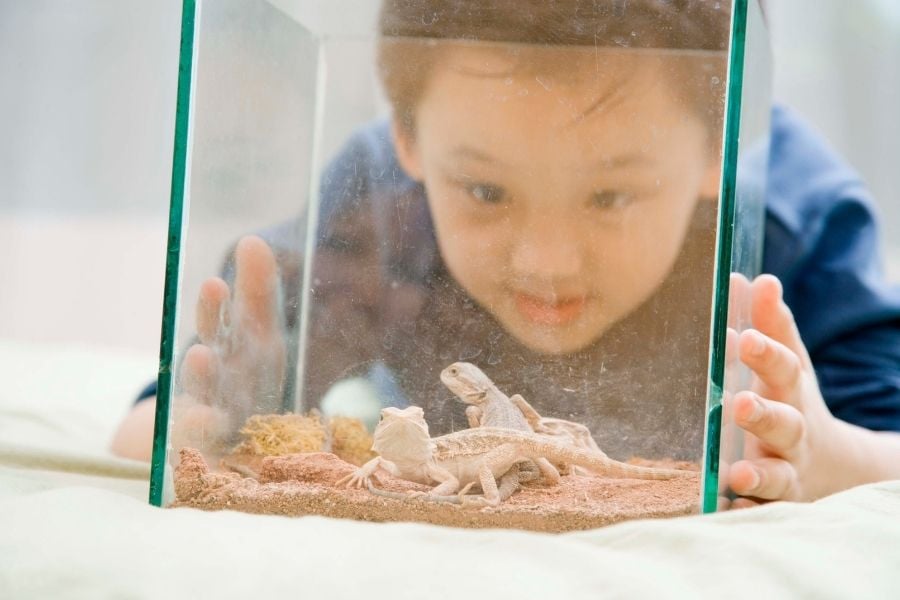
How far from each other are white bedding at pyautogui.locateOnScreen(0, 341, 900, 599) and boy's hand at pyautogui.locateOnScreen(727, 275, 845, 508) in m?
0.14

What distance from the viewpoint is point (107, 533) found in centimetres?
72

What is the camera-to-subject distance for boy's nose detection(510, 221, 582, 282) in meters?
0.85

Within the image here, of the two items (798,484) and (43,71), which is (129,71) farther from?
(798,484)

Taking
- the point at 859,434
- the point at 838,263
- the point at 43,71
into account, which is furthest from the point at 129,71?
the point at 859,434

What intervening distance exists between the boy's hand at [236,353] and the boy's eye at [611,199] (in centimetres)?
30

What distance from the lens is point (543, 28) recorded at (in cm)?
86

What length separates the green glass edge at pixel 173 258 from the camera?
0.86 m

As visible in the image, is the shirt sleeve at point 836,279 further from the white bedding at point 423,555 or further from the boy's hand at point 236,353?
the boy's hand at point 236,353

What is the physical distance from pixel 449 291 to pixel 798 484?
0.56m

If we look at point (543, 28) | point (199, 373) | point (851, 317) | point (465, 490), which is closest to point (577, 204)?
point (543, 28)

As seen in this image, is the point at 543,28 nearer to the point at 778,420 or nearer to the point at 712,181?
the point at 712,181

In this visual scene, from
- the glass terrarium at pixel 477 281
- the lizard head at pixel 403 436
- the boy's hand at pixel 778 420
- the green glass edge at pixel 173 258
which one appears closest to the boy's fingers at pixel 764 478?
the boy's hand at pixel 778 420

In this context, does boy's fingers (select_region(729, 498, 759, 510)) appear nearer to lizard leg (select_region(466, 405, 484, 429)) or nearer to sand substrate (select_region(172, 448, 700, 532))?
sand substrate (select_region(172, 448, 700, 532))

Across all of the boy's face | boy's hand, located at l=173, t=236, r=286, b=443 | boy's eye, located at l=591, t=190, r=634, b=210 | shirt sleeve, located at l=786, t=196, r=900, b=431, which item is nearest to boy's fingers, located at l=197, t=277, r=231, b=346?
boy's hand, located at l=173, t=236, r=286, b=443
